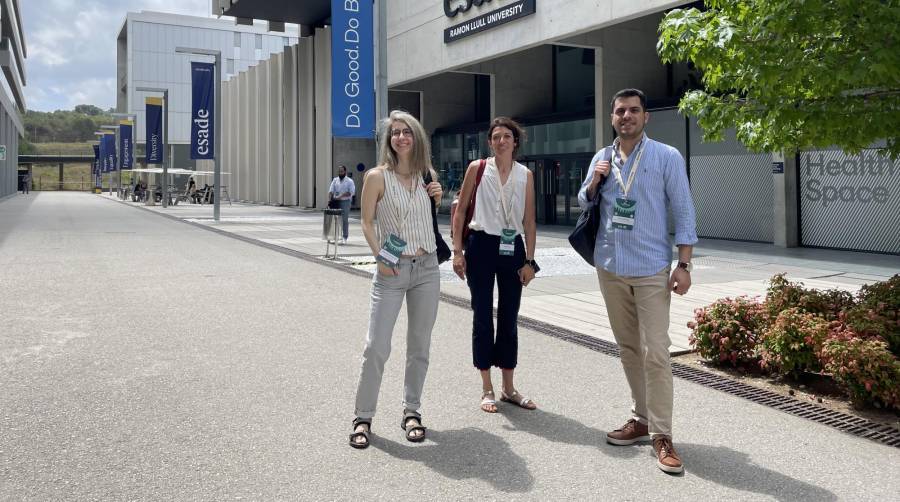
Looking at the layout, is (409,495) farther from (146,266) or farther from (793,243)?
(793,243)

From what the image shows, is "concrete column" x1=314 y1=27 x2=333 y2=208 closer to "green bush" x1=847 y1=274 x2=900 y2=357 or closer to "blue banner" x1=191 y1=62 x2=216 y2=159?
"blue banner" x1=191 y1=62 x2=216 y2=159

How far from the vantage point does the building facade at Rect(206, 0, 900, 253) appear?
54.6 feet

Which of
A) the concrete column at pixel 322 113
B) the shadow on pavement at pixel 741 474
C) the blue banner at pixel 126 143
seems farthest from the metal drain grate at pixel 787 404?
the blue banner at pixel 126 143

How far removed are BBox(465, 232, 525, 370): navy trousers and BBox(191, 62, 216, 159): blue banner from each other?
3126 centimetres

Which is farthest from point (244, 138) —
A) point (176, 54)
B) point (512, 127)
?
point (512, 127)

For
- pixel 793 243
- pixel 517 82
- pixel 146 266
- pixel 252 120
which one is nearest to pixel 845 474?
pixel 146 266

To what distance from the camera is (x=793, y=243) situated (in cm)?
1733

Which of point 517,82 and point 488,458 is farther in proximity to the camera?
point 517,82

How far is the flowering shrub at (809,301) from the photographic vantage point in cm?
601

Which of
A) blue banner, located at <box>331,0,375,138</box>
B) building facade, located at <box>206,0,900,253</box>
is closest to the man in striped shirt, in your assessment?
building facade, located at <box>206,0,900,253</box>

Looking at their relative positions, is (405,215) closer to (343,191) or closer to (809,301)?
(809,301)

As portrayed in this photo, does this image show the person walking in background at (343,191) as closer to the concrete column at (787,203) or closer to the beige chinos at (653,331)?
the concrete column at (787,203)

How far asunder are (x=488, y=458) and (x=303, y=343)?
3.37 metres

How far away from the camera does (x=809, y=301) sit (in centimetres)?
605
